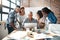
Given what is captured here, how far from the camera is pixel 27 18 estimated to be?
1.50 m

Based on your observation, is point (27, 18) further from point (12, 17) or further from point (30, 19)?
point (12, 17)

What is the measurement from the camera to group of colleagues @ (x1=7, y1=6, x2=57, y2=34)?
4.83 feet

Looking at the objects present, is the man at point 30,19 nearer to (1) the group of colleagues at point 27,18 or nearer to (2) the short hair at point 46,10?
(1) the group of colleagues at point 27,18

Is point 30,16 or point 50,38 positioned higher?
point 30,16

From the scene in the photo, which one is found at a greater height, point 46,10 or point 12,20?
point 46,10

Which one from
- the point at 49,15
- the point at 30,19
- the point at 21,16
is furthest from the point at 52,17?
the point at 21,16

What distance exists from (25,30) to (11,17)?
0.25 meters

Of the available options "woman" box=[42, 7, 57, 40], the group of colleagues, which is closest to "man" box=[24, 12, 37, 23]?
the group of colleagues

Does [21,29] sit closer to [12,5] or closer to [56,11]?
[12,5]

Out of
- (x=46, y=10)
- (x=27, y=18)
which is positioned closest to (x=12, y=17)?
(x=27, y=18)

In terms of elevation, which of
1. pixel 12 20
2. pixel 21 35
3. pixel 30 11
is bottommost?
pixel 21 35

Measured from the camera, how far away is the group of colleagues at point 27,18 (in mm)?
1471

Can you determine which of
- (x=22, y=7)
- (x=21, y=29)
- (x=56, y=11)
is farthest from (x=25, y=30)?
(x=56, y=11)

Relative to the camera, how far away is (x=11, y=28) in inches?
60.7
